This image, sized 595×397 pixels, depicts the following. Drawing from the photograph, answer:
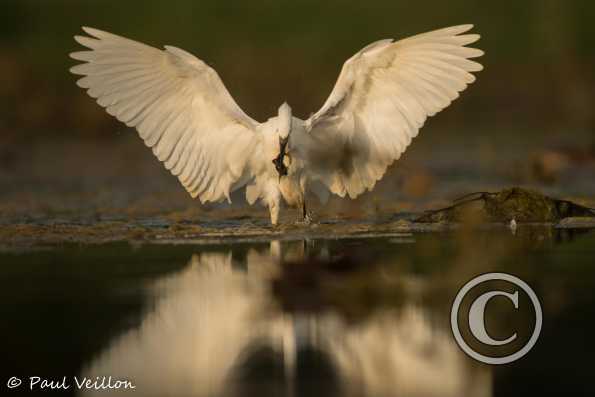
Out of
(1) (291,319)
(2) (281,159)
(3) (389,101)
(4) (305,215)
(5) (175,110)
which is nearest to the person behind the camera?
(1) (291,319)

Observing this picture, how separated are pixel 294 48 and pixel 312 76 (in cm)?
188

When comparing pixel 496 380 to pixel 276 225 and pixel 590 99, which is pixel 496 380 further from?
pixel 590 99

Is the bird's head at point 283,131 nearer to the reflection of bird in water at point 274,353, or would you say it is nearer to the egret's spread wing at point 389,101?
the egret's spread wing at point 389,101

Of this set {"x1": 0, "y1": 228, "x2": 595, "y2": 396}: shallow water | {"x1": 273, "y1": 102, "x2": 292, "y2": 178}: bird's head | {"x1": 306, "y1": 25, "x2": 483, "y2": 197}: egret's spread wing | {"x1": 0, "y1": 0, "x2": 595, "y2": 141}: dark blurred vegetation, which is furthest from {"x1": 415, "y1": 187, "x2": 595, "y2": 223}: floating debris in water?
{"x1": 0, "y1": 0, "x2": 595, "y2": 141}: dark blurred vegetation

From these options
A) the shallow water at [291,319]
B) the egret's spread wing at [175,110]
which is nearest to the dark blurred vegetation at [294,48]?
the egret's spread wing at [175,110]

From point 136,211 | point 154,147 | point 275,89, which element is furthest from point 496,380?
point 275,89

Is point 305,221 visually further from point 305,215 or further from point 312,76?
point 312,76

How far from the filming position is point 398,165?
12.7 m

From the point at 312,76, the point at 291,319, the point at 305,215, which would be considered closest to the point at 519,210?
the point at 305,215

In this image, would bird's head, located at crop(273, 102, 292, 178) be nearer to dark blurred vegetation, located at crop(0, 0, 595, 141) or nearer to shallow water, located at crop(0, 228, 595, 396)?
shallow water, located at crop(0, 228, 595, 396)

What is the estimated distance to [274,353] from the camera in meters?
5.41

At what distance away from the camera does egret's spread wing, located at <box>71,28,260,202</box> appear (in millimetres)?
9281

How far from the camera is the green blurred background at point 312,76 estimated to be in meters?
14.7

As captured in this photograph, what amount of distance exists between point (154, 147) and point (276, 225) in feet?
3.86
